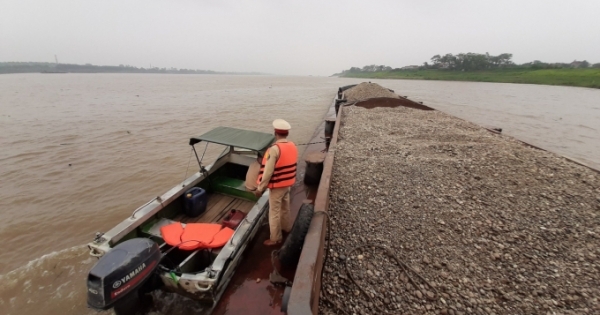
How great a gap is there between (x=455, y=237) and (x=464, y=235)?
0.51 feet

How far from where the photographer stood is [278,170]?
418 cm

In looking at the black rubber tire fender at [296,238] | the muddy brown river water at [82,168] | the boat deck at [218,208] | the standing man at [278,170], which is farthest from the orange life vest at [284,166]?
the muddy brown river water at [82,168]

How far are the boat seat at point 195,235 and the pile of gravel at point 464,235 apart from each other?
1.68 metres

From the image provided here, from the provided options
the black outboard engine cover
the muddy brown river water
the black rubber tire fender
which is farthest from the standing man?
the muddy brown river water

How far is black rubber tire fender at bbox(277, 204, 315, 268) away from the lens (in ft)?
12.1

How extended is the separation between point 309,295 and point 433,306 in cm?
149

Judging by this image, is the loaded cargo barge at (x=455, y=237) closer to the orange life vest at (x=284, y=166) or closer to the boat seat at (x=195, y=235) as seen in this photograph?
the orange life vest at (x=284, y=166)

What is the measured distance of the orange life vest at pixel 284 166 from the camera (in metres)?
4.13

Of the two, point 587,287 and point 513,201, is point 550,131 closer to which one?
point 513,201

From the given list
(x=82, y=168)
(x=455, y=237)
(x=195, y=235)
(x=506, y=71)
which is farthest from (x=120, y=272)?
(x=506, y=71)

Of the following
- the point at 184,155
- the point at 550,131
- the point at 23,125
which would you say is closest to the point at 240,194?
the point at 184,155

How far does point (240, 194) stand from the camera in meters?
5.91

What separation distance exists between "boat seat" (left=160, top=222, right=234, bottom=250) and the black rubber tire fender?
956 mm

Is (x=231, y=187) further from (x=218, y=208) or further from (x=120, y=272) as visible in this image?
(x=120, y=272)
